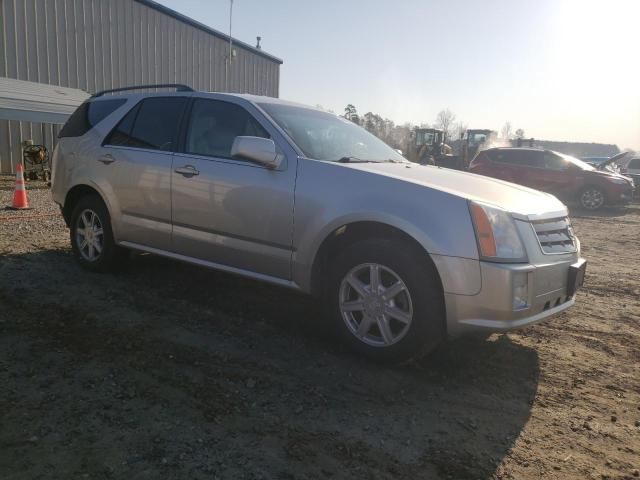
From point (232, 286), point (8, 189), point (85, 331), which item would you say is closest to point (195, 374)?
point (85, 331)

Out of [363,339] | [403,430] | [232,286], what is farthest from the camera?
[232,286]

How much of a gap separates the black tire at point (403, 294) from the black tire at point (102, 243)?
2.57 metres

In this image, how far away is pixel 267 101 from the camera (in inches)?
167

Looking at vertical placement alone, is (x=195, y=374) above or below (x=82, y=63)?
below

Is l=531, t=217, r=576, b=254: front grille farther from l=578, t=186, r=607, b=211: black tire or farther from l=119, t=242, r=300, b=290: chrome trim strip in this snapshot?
l=578, t=186, r=607, b=211: black tire

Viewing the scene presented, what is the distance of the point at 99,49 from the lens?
56.6ft

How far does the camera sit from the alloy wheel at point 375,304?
3.18m

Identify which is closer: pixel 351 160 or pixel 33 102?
pixel 351 160

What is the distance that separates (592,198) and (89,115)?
538 inches

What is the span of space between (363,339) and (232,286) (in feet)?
6.24

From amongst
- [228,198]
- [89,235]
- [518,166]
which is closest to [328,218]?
[228,198]

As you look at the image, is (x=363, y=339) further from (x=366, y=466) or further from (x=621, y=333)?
(x=621, y=333)

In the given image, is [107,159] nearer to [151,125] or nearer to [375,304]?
[151,125]

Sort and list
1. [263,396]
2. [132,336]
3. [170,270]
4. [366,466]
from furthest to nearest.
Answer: [170,270], [132,336], [263,396], [366,466]
